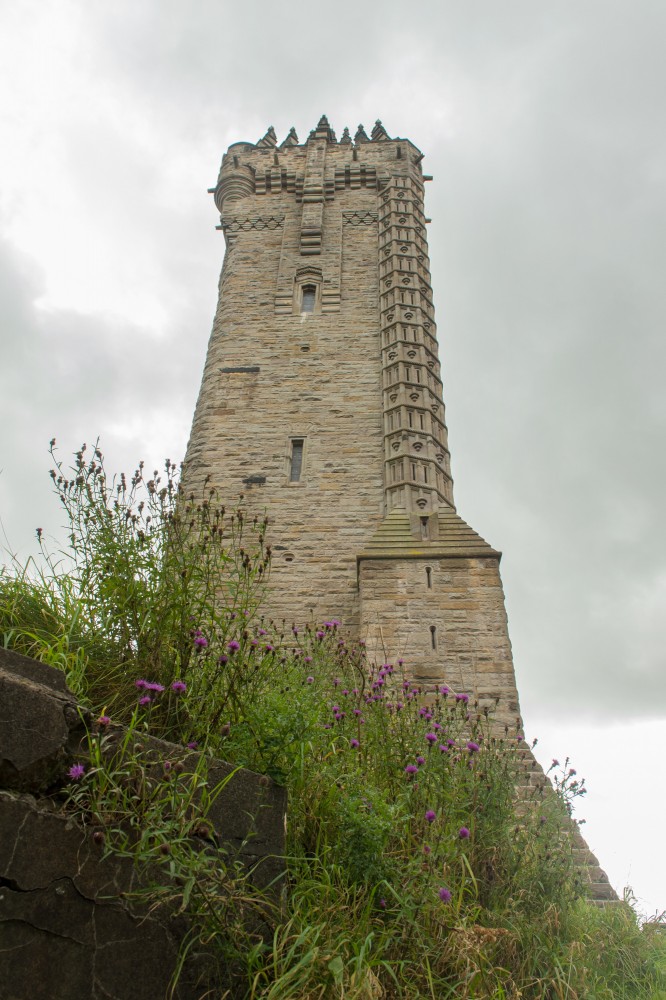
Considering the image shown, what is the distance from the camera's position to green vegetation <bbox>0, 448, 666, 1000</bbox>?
2.66 m

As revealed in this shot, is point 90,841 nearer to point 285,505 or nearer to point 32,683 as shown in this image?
point 32,683

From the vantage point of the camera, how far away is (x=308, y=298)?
1328 cm

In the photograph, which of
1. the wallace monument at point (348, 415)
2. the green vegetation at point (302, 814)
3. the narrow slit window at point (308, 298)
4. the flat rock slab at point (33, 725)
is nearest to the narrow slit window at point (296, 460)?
the wallace monument at point (348, 415)

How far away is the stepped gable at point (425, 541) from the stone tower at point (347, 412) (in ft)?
0.09

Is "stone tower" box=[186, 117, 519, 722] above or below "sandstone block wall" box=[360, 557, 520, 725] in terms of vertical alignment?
above

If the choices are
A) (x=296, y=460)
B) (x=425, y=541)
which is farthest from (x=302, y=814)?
(x=296, y=460)

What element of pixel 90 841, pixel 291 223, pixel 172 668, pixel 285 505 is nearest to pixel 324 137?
pixel 291 223

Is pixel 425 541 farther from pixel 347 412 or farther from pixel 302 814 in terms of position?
pixel 302 814

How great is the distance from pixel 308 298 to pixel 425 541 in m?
6.50

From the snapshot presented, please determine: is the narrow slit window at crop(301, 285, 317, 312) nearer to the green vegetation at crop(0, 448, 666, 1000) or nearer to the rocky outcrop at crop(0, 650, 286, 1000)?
the green vegetation at crop(0, 448, 666, 1000)

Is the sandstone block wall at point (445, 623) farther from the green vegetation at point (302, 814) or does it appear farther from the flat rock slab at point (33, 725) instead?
the flat rock slab at point (33, 725)

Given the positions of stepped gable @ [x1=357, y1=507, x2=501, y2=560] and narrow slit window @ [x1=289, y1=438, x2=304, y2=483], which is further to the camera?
narrow slit window @ [x1=289, y1=438, x2=304, y2=483]

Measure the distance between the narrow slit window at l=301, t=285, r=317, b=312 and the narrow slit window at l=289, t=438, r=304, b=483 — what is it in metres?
3.35

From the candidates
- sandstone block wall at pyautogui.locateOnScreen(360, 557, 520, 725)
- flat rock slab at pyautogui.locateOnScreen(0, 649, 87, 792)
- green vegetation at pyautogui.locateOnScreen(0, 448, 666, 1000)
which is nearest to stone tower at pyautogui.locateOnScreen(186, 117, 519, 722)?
sandstone block wall at pyautogui.locateOnScreen(360, 557, 520, 725)
